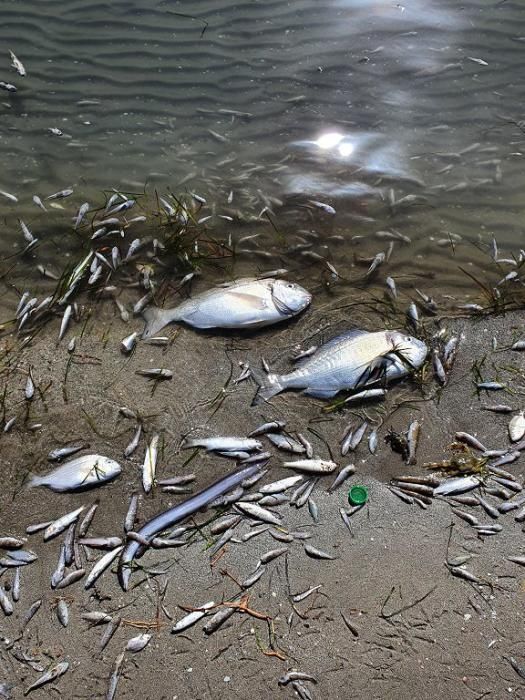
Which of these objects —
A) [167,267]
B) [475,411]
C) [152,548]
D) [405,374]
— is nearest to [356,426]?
[405,374]

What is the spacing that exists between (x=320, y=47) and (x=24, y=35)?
3244 mm

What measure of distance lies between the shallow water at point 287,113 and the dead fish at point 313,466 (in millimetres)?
2035

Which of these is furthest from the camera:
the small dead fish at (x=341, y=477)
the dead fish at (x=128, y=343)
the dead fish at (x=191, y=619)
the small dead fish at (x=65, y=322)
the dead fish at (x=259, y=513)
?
the small dead fish at (x=65, y=322)

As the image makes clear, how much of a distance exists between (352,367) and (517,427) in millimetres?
1434

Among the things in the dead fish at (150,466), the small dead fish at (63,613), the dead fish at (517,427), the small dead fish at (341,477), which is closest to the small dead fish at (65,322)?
the dead fish at (150,466)

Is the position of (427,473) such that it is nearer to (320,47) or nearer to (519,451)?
(519,451)

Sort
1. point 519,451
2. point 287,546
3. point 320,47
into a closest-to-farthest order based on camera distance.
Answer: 1. point 287,546
2. point 519,451
3. point 320,47

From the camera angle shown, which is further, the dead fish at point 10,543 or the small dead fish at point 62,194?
the small dead fish at point 62,194

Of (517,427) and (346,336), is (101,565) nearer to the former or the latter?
(346,336)

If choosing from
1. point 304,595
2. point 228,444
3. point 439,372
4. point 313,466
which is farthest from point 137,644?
point 439,372

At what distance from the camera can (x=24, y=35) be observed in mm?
6121

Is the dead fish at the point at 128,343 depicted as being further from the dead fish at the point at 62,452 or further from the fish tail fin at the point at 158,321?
the dead fish at the point at 62,452

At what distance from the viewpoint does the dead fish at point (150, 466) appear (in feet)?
14.7

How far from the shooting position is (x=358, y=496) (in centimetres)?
437
